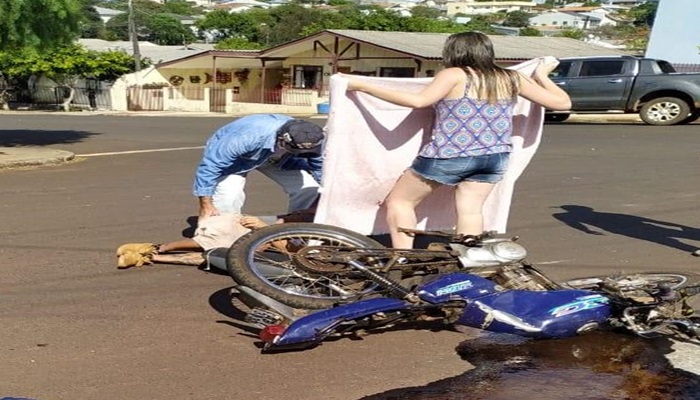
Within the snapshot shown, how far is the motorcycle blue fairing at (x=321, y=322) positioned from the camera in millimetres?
4102

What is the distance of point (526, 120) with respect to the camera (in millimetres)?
5859

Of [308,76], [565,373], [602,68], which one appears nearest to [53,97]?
[308,76]

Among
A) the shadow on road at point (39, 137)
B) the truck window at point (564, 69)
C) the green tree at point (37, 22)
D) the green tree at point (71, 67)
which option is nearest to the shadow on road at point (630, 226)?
the green tree at point (37, 22)

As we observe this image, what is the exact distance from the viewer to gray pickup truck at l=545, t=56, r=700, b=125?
20062 mm

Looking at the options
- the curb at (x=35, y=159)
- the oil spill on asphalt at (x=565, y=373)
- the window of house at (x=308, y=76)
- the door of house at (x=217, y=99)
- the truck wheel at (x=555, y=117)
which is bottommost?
the door of house at (x=217, y=99)

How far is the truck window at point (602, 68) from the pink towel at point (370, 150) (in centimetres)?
1652

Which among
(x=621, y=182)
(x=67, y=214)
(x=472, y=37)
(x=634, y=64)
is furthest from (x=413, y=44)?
(x=472, y=37)

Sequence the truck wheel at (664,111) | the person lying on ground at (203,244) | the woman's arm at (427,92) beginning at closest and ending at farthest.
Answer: the woman's arm at (427,92) → the person lying on ground at (203,244) → the truck wheel at (664,111)

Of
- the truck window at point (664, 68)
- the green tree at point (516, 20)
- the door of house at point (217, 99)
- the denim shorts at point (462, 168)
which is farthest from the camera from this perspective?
the green tree at point (516, 20)

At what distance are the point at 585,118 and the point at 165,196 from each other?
17032mm

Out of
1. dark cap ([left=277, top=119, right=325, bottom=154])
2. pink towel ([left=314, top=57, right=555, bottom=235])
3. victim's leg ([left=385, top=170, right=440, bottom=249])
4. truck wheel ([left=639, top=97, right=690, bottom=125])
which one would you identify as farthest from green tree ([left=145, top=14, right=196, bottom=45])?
victim's leg ([left=385, top=170, right=440, bottom=249])

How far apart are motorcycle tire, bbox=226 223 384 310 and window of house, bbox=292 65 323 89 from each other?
37.3 metres

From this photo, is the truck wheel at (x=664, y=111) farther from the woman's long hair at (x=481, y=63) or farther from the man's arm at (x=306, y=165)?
the woman's long hair at (x=481, y=63)

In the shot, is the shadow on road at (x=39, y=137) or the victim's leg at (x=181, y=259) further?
the shadow on road at (x=39, y=137)
